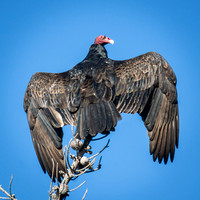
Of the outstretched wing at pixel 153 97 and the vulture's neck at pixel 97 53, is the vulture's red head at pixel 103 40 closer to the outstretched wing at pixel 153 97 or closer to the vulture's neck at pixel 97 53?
the vulture's neck at pixel 97 53

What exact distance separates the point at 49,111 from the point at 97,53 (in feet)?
5.55

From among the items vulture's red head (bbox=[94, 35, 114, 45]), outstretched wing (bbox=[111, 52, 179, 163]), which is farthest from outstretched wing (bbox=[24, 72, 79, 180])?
vulture's red head (bbox=[94, 35, 114, 45])

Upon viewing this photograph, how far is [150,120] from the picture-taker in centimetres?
616

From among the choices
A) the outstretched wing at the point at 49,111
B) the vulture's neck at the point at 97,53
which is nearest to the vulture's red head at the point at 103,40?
the vulture's neck at the point at 97,53

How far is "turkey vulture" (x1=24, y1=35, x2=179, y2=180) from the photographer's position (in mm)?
5695

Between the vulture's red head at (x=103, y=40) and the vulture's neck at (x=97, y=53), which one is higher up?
the vulture's red head at (x=103, y=40)

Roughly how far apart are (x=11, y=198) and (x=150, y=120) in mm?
2918

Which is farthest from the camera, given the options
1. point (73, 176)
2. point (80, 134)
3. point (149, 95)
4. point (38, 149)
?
point (149, 95)

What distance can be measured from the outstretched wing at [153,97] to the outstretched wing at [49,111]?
733mm

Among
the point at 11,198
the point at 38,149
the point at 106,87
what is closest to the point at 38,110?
the point at 38,149

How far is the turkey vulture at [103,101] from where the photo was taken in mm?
5695

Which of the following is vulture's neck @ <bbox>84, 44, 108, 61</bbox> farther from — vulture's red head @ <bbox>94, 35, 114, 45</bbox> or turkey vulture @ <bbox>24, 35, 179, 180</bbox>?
turkey vulture @ <bbox>24, 35, 179, 180</bbox>

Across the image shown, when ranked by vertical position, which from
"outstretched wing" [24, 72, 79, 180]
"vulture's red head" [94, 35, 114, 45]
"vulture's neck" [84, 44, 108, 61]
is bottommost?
"outstretched wing" [24, 72, 79, 180]

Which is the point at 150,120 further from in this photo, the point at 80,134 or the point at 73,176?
the point at 73,176
